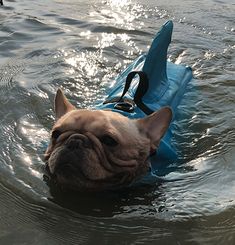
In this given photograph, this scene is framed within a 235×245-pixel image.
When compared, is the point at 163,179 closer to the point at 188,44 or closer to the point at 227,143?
the point at 227,143

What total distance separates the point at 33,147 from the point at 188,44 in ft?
15.9

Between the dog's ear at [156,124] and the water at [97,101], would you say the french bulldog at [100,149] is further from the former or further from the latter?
the water at [97,101]

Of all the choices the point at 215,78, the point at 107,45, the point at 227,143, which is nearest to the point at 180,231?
the point at 227,143

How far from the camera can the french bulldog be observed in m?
3.79

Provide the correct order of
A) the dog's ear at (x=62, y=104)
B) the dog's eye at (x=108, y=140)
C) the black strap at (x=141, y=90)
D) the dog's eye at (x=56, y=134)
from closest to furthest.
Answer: the dog's eye at (x=108, y=140) → the dog's eye at (x=56, y=134) → the dog's ear at (x=62, y=104) → the black strap at (x=141, y=90)

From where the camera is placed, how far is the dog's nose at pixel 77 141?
380 centimetres

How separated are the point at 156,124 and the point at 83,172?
93 centimetres

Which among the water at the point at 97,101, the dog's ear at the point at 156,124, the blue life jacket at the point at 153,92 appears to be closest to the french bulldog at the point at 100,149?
the dog's ear at the point at 156,124

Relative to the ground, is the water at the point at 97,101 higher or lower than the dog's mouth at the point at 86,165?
lower

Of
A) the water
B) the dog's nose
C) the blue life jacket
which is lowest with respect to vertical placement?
the water

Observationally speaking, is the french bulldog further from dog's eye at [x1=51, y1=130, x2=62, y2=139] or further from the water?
the water

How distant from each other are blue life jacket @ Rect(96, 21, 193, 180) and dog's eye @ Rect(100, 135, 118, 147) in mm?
644

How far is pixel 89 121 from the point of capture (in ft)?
13.2

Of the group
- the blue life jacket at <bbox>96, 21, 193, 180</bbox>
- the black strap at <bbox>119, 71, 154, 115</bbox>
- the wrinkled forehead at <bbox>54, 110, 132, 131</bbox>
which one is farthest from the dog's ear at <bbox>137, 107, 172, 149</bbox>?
the black strap at <bbox>119, 71, 154, 115</bbox>
